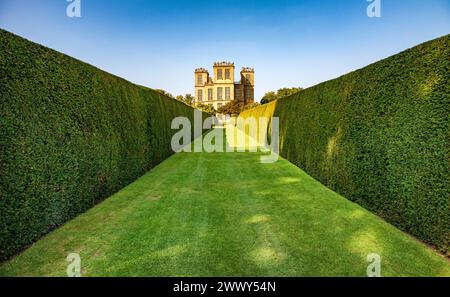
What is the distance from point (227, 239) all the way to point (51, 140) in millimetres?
2911

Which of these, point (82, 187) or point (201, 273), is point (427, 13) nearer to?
point (201, 273)

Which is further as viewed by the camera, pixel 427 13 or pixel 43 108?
pixel 427 13

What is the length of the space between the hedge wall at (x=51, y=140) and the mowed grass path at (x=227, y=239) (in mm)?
315

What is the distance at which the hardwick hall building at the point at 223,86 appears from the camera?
81.1 metres

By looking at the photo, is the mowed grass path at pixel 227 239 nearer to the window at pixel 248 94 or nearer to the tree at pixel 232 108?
the tree at pixel 232 108

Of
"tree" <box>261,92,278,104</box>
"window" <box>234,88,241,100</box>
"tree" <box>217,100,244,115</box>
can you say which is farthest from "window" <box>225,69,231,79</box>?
"tree" <box>261,92,278,104</box>

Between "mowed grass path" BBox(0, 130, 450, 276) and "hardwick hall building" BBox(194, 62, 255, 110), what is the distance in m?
77.9

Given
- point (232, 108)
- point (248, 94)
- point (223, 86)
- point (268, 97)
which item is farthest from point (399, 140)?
point (248, 94)

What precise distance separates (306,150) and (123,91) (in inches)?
229

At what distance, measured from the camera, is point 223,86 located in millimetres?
81438

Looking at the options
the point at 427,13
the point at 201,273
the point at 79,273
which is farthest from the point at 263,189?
the point at 427,13

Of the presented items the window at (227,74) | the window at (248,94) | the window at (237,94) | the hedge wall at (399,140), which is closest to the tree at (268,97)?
the window at (227,74)

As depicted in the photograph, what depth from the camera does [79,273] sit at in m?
2.52

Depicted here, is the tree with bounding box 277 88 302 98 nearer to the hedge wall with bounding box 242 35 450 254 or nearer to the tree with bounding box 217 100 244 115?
the tree with bounding box 217 100 244 115
